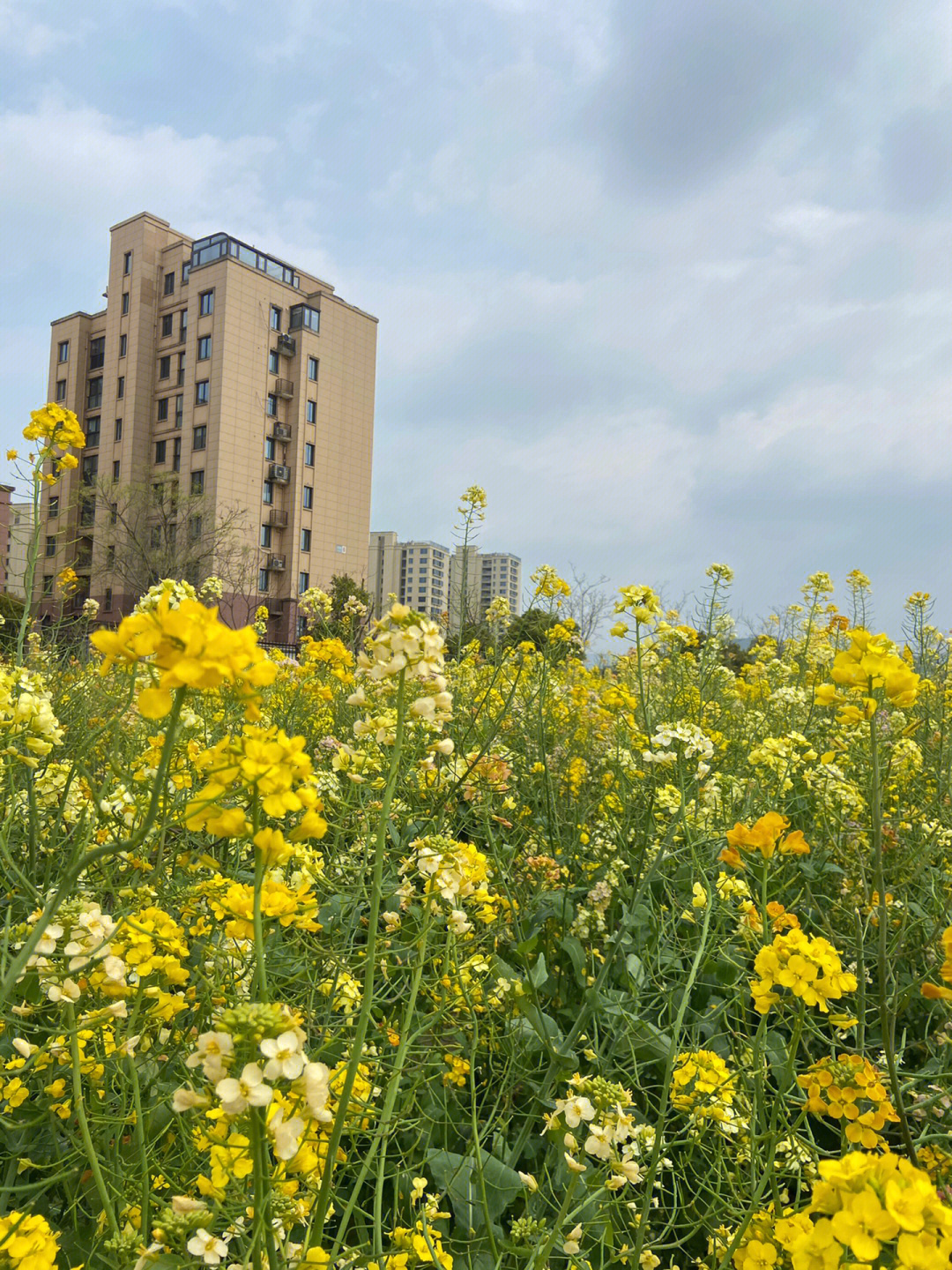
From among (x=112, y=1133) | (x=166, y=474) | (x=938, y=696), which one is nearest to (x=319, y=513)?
(x=166, y=474)

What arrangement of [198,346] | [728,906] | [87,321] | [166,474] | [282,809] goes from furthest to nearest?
[87,321]
[198,346]
[166,474]
[728,906]
[282,809]

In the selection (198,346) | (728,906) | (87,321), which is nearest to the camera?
(728,906)

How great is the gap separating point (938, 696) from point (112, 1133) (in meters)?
4.42

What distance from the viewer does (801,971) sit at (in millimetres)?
1038

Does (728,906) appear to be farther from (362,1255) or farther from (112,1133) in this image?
(112,1133)

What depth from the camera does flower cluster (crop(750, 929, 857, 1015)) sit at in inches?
40.6

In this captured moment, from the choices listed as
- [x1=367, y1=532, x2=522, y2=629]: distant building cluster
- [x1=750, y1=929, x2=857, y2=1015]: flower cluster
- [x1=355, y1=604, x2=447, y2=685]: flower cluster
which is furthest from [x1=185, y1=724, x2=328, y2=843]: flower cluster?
[x1=367, y1=532, x2=522, y2=629]: distant building cluster

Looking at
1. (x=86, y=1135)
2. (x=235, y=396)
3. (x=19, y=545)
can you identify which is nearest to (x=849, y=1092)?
(x=86, y=1135)

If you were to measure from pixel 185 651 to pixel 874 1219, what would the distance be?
2.36 ft

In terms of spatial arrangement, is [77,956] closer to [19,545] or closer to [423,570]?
[19,545]

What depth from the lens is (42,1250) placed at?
0.89 meters

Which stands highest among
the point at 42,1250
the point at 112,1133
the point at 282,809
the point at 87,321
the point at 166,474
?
the point at 87,321

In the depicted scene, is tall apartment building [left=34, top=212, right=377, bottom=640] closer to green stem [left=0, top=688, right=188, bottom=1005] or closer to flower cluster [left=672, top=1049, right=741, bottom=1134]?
flower cluster [left=672, top=1049, right=741, bottom=1134]

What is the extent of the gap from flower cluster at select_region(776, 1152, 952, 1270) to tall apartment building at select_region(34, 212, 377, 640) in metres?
29.9
